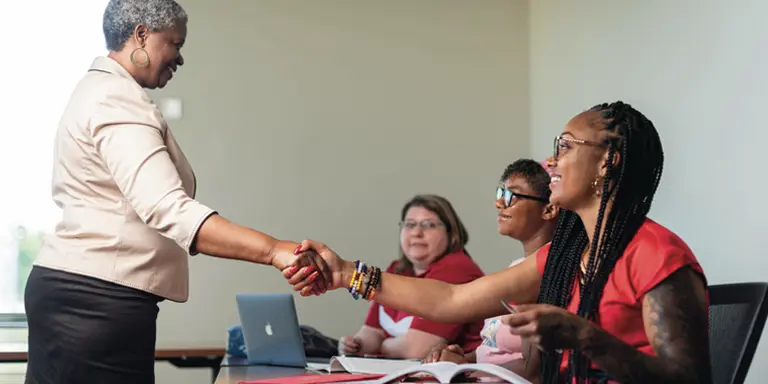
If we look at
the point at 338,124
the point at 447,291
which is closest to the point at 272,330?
the point at 447,291

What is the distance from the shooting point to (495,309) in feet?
7.63

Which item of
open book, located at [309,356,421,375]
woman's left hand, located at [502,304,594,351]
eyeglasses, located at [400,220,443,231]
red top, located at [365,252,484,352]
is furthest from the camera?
eyeglasses, located at [400,220,443,231]

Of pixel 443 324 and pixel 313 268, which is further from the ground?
pixel 313 268

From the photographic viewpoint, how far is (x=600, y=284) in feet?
6.23

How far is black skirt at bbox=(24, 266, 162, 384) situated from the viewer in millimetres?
2154

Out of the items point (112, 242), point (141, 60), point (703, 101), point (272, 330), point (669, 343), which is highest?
point (141, 60)

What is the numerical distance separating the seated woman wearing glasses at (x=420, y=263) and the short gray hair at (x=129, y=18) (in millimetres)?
1602

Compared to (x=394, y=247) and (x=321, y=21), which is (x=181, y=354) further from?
(x=321, y=21)

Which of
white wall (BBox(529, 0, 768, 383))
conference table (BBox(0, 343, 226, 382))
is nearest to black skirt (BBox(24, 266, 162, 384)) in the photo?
white wall (BBox(529, 0, 768, 383))

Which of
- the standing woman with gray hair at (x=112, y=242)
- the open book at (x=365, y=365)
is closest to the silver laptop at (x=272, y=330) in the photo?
the open book at (x=365, y=365)

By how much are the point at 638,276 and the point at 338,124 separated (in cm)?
390

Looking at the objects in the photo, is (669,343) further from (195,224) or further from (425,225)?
Result: (425,225)

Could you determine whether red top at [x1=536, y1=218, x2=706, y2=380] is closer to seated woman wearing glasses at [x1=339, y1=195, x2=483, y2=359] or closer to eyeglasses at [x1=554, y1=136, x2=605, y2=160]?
eyeglasses at [x1=554, y1=136, x2=605, y2=160]

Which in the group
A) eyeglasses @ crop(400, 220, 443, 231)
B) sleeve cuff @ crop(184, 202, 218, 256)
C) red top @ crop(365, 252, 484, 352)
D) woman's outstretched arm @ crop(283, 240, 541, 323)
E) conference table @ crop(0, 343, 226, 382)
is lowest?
conference table @ crop(0, 343, 226, 382)
